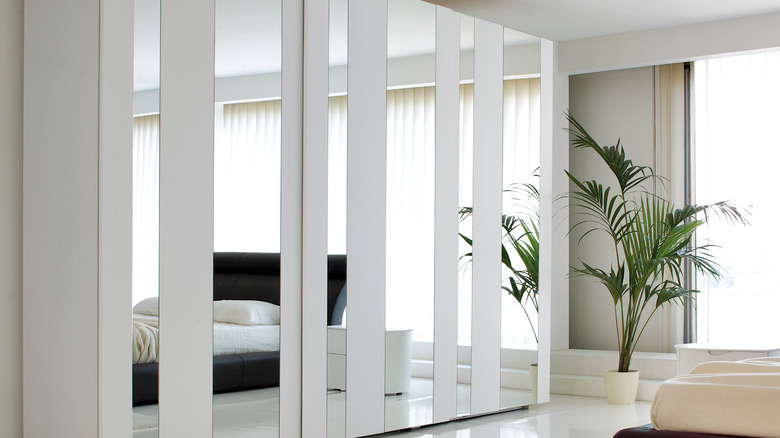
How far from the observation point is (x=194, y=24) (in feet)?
11.7

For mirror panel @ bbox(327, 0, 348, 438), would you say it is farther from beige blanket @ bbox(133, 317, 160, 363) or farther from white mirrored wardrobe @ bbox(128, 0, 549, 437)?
beige blanket @ bbox(133, 317, 160, 363)

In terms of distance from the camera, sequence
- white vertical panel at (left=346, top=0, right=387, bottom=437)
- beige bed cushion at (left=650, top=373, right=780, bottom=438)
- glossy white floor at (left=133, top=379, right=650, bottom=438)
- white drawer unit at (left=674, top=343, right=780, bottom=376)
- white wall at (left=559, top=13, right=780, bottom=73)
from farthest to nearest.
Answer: white wall at (left=559, top=13, right=780, bottom=73) → white drawer unit at (left=674, top=343, right=780, bottom=376) → white vertical panel at (left=346, top=0, right=387, bottom=437) → glossy white floor at (left=133, top=379, right=650, bottom=438) → beige bed cushion at (left=650, top=373, right=780, bottom=438)

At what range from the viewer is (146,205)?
3.38 m

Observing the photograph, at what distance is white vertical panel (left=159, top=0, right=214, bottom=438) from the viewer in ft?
11.3

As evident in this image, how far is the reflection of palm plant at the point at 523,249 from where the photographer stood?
532cm

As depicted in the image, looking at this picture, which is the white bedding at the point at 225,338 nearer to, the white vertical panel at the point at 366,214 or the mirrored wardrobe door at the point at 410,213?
the white vertical panel at the point at 366,214

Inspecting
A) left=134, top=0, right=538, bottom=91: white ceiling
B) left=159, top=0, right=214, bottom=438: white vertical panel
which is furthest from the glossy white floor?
left=134, top=0, right=538, bottom=91: white ceiling

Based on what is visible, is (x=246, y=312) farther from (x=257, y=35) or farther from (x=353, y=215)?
(x=257, y=35)

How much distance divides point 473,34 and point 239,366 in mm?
2543

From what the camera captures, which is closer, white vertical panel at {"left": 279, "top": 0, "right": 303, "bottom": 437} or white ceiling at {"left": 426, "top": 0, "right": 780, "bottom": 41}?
white vertical panel at {"left": 279, "top": 0, "right": 303, "bottom": 437}

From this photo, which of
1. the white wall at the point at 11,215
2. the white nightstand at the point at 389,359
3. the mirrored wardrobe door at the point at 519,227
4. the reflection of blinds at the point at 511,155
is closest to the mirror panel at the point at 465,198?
the reflection of blinds at the point at 511,155

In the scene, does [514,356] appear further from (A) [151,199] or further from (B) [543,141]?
(A) [151,199]

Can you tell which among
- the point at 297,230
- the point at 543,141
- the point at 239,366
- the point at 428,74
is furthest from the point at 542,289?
the point at 239,366

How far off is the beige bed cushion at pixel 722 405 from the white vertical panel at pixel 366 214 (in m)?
1.64
